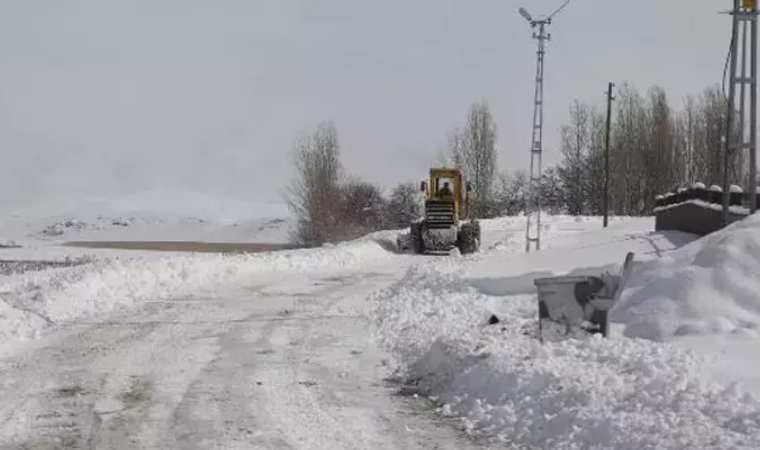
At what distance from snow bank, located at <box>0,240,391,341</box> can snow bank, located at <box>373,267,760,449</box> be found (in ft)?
23.6

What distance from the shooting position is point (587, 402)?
25.5 feet

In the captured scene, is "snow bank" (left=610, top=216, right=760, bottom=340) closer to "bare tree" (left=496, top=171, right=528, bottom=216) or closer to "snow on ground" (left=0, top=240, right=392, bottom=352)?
"snow on ground" (left=0, top=240, right=392, bottom=352)

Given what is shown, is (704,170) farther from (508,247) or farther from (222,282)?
(222,282)

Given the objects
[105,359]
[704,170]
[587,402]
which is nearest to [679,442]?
[587,402]

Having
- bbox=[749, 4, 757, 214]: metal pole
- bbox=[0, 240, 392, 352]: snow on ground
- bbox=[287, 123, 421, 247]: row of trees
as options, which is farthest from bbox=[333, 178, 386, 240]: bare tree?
bbox=[749, 4, 757, 214]: metal pole

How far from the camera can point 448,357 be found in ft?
36.1

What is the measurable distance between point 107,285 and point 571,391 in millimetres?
14305

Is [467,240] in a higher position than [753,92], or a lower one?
lower

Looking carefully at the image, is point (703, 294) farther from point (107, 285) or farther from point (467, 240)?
point (467, 240)

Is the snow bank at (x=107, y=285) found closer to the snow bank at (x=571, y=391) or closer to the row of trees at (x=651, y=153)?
the snow bank at (x=571, y=391)

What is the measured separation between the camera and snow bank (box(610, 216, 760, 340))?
1086cm

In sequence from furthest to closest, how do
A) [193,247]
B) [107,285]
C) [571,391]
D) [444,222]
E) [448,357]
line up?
1. [193,247]
2. [444,222]
3. [107,285]
4. [448,357]
5. [571,391]

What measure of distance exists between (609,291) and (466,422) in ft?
11.0

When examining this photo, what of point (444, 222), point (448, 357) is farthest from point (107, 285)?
point (444, 222)
